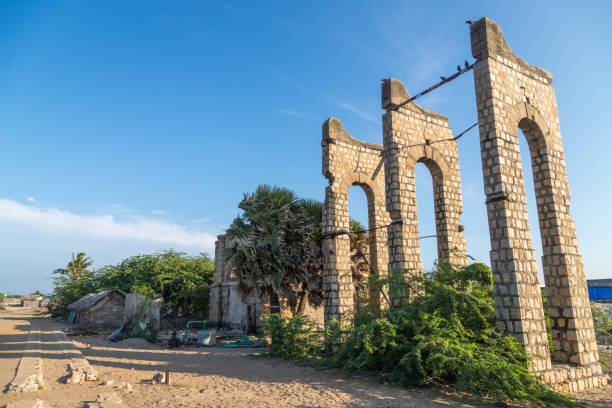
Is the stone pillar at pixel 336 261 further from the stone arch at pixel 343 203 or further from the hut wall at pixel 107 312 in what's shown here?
the hut wall at pixel 107 312

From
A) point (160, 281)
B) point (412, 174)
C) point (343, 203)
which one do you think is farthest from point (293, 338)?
point (160, 281)

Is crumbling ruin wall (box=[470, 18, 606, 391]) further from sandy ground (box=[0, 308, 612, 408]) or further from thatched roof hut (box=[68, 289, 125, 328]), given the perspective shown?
thatched roof hut (box=[68, 289, 125, 328])

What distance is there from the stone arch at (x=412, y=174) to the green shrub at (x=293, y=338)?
9.84ft

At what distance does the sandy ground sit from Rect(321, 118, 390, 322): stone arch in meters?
2.85

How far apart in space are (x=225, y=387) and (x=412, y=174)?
282 inches

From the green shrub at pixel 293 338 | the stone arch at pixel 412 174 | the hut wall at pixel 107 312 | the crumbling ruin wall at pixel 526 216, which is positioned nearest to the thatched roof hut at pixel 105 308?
the hut wall at pixel 107 312

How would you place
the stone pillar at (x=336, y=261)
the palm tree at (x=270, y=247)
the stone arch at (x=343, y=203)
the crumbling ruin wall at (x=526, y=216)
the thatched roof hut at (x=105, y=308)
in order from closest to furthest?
the crumbling ruin wall at (x=526, y=216) → the stone pillar at (x=336, y=261) → the stone arch at (x=343, y=203) → the palm tree at (x=270, y=247) → the thatched roof hut at (x=105, y=308)

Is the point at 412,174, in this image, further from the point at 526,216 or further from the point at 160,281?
the point at 160,281

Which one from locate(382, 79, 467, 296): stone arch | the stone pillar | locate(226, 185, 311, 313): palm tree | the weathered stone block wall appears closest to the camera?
locate(382, 79, 467, 296): stone arch

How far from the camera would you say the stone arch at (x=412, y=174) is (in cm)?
973

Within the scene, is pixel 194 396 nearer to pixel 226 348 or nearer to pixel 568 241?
pixel 226 348

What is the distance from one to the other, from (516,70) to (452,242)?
4.74m

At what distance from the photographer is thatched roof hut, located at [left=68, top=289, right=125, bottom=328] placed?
2197 centimetres

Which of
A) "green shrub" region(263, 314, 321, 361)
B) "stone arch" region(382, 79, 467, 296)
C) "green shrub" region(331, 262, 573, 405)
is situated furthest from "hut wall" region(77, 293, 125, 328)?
"stone arch" region(382, 79, 467, 296)
